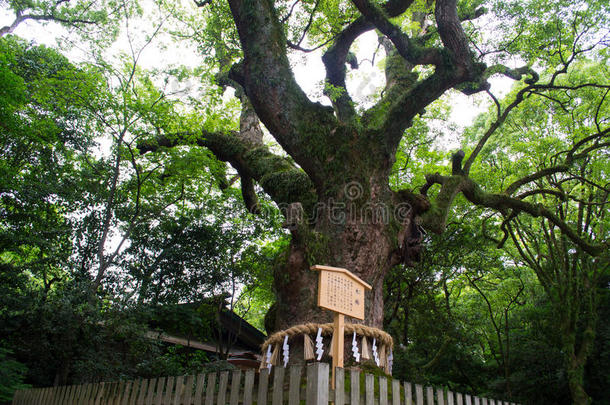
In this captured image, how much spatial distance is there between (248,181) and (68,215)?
14.8 feet

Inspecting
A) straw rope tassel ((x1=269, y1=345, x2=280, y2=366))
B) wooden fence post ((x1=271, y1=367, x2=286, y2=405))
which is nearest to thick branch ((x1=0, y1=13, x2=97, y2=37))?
straw rope tassel ((x1=269, y1=345, x2=280, y2=366))

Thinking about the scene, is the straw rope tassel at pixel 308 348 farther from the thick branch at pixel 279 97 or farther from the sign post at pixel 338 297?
the thick branch at pixel 279 97

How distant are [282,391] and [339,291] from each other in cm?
82

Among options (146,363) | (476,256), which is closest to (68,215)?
(146,363)

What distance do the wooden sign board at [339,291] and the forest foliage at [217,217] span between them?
307 centimetres

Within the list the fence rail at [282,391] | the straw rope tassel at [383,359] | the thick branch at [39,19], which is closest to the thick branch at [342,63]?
the straw rope tassel at [383,359]

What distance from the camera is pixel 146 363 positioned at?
21.2ft

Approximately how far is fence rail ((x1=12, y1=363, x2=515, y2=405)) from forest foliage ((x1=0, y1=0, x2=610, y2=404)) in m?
2.96

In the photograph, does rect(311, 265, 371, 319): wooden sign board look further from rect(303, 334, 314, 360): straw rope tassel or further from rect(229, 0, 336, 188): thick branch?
rect(229, 0, 336, 188): thick branch

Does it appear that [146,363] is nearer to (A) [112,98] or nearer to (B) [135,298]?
(B) [135,298]

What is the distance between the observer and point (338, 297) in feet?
9.66

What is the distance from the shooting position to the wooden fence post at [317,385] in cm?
227

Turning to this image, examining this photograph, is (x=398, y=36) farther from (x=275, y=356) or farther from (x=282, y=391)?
(x=282, y=391)

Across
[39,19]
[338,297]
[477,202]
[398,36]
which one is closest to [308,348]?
[338,297]
